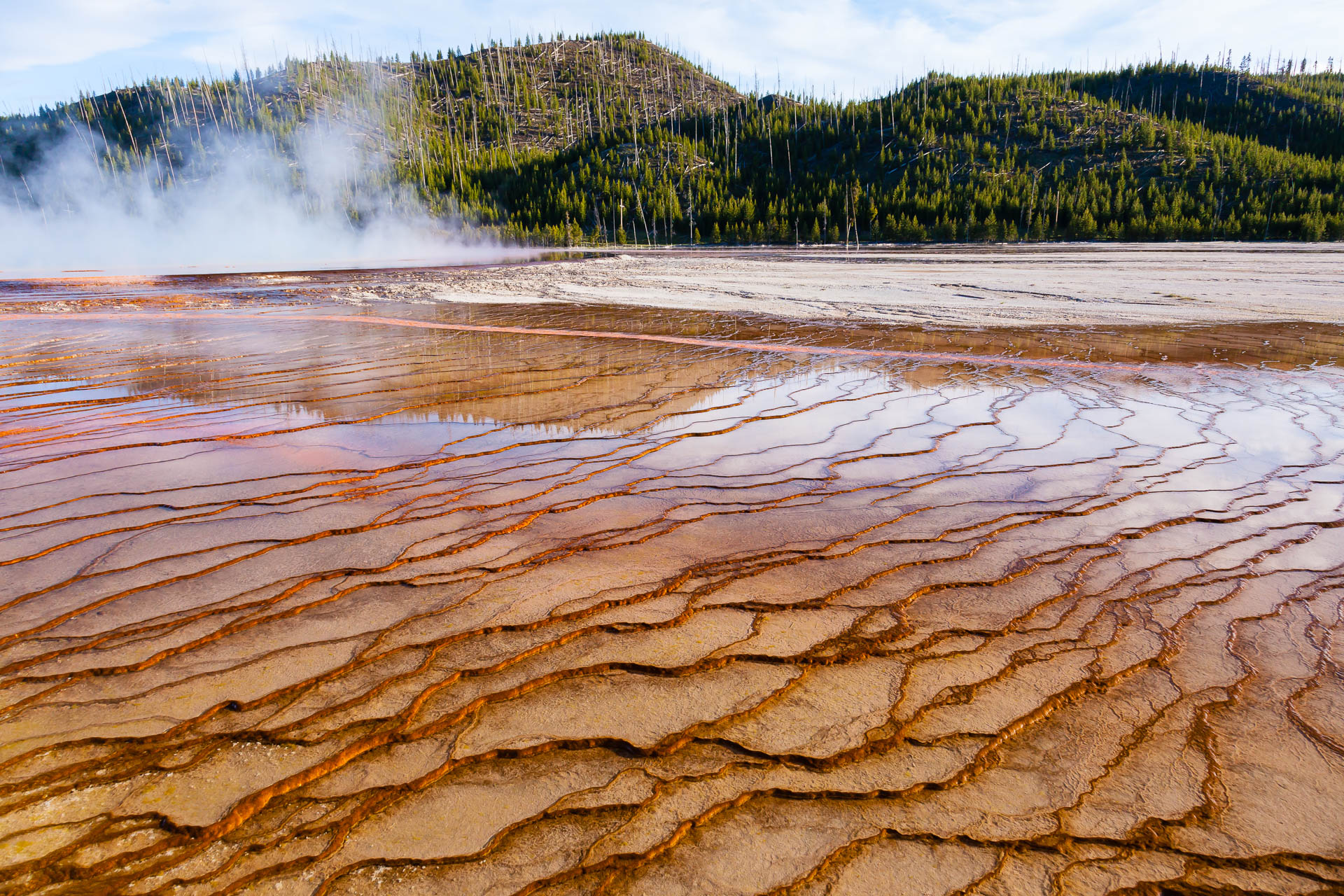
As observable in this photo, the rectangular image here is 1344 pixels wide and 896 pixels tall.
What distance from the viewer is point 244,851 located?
153 cm

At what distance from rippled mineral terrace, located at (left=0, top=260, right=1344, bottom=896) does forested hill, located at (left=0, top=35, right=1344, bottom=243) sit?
172ft

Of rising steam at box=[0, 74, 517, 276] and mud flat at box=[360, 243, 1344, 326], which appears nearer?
mud flat at box=[360, 243, 1344, 326]

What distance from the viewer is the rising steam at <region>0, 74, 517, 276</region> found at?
54.7 m

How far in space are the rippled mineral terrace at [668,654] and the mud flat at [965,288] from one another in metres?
7.14

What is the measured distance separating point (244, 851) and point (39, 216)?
10821 cm

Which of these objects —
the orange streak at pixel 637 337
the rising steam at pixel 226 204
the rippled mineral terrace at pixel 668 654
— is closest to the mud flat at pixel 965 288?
the orange streak at pixel 637 337

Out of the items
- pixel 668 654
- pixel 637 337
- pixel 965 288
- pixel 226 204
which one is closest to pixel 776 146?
pixel 226 204

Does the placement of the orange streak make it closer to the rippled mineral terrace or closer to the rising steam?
the rippled mineral terrace

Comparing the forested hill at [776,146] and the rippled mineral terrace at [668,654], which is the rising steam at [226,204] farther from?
the rippled mineral terrace at [668,654]

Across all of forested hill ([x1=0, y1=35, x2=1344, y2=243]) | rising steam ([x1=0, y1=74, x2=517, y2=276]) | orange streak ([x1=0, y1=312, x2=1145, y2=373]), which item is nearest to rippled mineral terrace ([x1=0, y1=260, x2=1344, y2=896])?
orange streak ([x1=0, y1=312, x2=1145, y2=373])

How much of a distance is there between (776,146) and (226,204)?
66.6m

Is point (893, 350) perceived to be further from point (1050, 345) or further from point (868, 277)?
point (868, 277)

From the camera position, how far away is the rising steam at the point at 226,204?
54656mm

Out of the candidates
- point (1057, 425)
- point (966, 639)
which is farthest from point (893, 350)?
point (966, 639)
